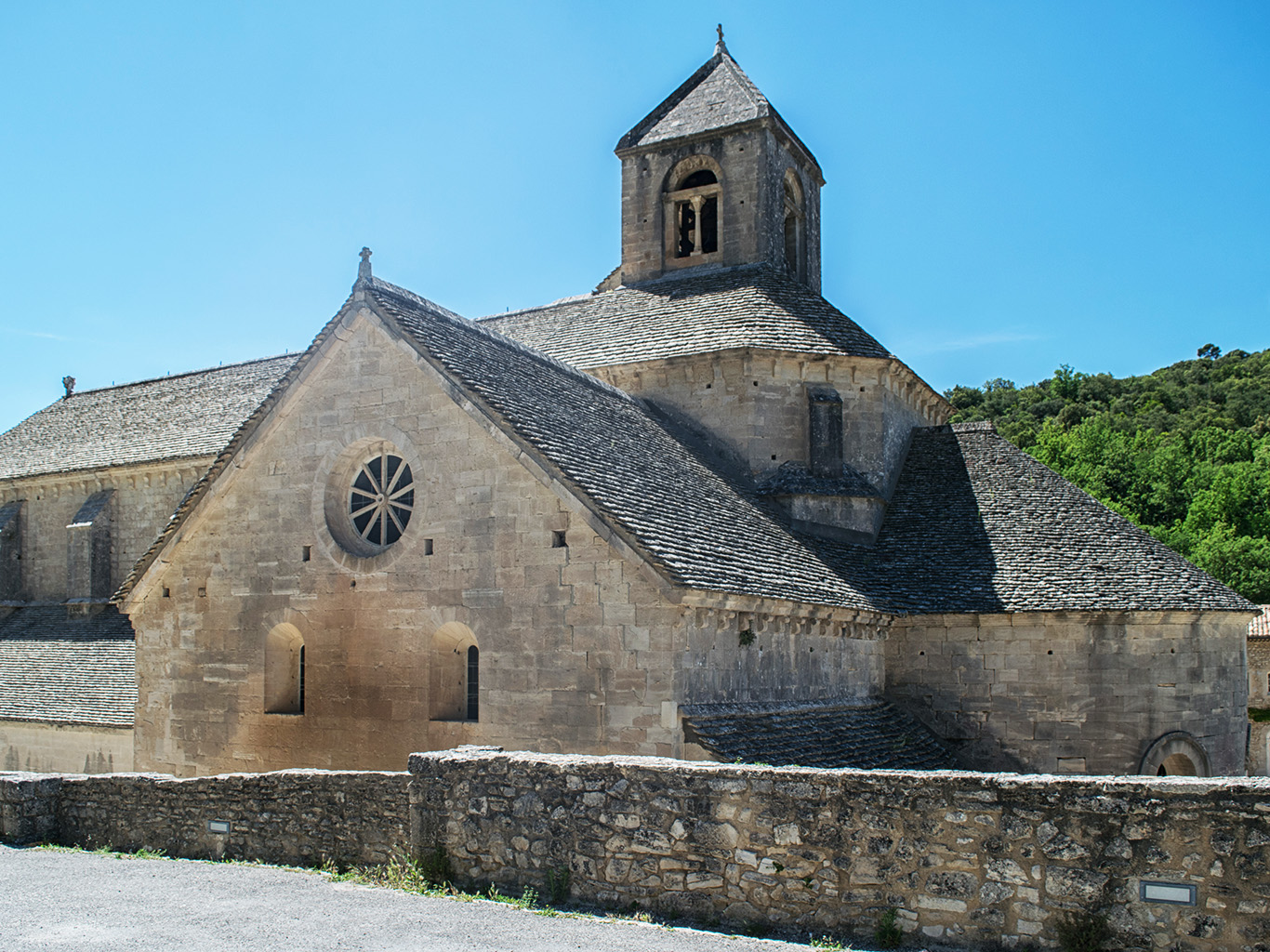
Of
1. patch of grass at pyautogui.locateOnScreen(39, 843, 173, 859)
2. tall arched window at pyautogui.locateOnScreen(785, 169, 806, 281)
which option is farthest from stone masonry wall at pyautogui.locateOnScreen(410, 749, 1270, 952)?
tall arched window at pyautogui.locateOnScreen(785, 169, 806, 281)

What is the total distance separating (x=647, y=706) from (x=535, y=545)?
2279 millimetres

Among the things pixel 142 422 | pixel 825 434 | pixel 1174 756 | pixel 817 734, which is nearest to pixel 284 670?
pixel 817 734

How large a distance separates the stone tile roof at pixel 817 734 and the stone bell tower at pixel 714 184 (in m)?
10.7

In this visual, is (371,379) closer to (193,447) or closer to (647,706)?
(647,706)

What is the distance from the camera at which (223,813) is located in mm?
9930

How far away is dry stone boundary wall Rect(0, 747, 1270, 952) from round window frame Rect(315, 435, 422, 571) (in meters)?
4.72

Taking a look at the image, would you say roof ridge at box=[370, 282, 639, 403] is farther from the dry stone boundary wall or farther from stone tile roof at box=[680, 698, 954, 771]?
the dry stone boundary wall

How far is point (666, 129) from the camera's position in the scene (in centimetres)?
2394

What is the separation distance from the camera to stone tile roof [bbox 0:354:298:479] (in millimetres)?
26344

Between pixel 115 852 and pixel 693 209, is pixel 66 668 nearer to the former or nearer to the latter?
pixel 115 852

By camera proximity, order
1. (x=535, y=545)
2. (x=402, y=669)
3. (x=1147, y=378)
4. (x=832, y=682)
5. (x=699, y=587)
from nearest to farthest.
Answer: (x=699, y=587), (x=535, y=545), (x=402, y=669), (x=832, y=682), (x=1147, y=378)

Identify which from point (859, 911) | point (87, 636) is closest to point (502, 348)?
point (859, 911)

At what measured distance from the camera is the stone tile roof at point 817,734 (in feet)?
38.0

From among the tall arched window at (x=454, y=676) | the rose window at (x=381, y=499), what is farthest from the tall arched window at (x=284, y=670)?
the tall arched window at (x=454, y=676)
